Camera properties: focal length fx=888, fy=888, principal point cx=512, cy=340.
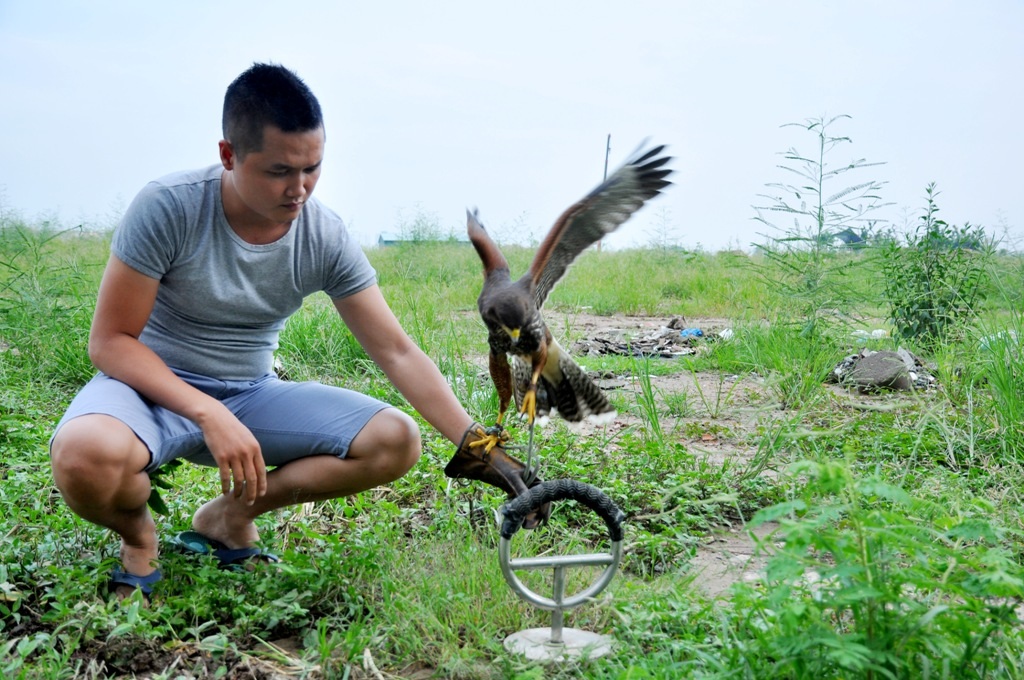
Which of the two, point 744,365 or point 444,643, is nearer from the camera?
point 444,643

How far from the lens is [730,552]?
296 centimetres

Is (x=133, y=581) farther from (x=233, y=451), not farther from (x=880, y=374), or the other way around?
(x=880, y=374)

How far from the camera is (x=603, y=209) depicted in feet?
8.34

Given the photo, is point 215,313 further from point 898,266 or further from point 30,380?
point 898,266

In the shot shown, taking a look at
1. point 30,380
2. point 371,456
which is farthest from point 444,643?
point 30,380

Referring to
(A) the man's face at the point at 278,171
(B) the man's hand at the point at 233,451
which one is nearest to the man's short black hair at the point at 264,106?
(A) the man's face at the point at 278,171

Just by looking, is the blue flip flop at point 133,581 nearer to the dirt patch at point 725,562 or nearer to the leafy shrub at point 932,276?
the dirt patch at point 725,562

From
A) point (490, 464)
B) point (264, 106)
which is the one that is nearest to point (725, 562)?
point (490, 464)

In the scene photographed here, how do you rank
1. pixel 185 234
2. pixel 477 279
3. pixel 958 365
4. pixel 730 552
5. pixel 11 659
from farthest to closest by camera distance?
pixel 477 279, pixel 958 365, pixel 730 552, pixel 185 234, pixel 11 659

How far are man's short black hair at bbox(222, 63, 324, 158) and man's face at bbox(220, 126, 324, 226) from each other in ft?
0.07

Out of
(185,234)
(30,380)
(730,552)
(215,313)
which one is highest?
(185,234)

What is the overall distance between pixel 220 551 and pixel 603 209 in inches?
60.2

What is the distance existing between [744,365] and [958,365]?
3.86ft

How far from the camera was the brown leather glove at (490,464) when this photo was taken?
7.79 feet
